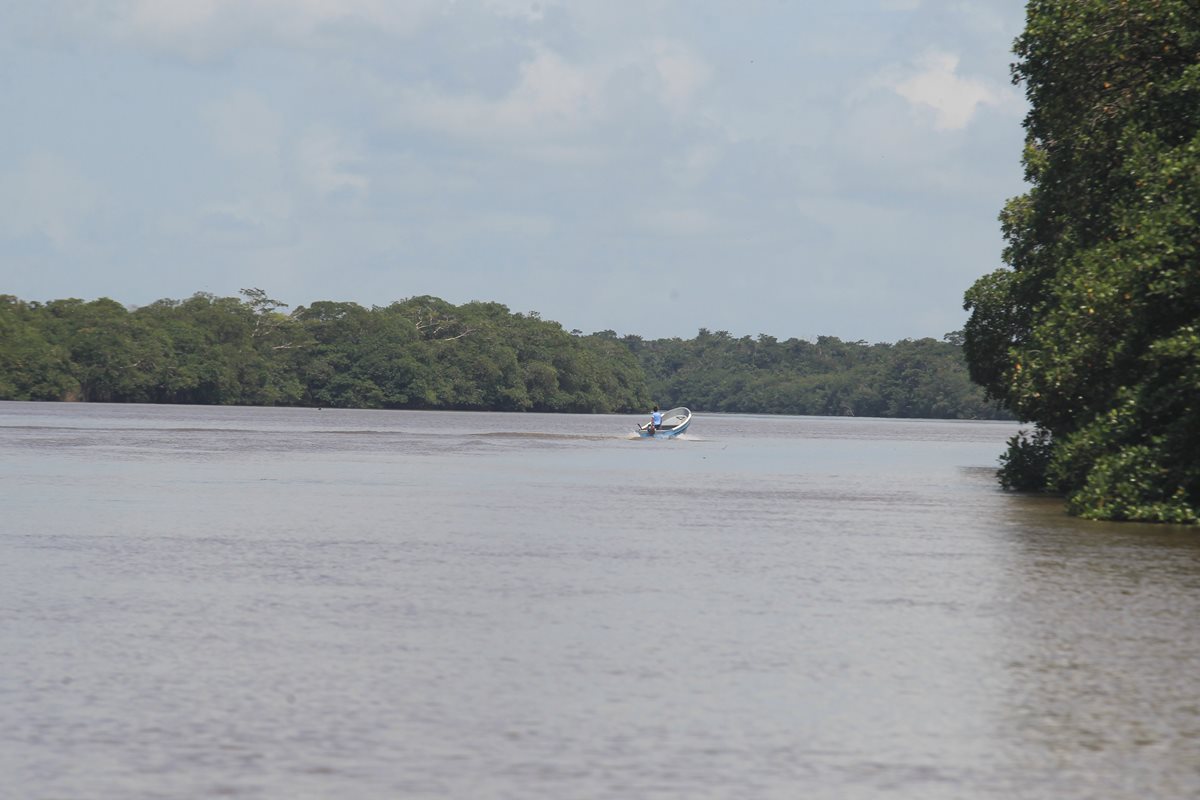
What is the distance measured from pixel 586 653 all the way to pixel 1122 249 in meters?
19.0

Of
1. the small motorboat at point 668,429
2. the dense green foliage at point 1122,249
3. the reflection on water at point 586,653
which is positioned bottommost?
the reflection on water at point 586,653

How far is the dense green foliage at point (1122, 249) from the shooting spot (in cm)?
2722

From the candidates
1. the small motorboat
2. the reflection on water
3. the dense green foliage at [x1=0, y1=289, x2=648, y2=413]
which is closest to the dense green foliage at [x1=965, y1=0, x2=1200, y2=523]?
the reflection on water

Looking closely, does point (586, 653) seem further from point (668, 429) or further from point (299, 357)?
point (299, 357)

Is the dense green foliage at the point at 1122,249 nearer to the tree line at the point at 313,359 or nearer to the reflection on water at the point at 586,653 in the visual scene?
the reflection on water at the point at 586,653

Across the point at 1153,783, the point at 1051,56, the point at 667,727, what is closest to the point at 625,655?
the point at 667,727

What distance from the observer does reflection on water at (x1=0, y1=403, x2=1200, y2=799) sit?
30.8ft

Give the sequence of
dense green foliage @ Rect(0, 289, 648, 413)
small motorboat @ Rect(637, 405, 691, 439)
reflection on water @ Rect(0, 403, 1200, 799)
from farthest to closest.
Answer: dense green foliage @ Rect(0, 289, 648, 413) < small motorboat @ Rect(637, 405, 691, 439) < reflection on water @ Rect(0, 403, 1200, 799)

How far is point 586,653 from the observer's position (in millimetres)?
13375

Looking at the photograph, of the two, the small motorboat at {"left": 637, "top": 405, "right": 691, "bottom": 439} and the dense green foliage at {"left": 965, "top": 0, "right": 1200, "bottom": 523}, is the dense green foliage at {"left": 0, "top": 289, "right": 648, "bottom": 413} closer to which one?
the small motorboat at {"left": 637, "top": 405, "right": 691, "bottom": 439}

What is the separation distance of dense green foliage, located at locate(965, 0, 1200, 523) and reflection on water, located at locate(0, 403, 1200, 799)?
1.92 meters

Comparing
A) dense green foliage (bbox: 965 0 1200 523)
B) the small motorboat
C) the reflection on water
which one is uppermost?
dense green foliage (bbox: 965 0 1200 523)

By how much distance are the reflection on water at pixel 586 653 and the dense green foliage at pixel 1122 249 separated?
6.30 ft

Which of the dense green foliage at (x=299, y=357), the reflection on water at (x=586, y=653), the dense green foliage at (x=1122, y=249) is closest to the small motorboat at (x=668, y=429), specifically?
the dense green foliage at (x=1122, y=249)
